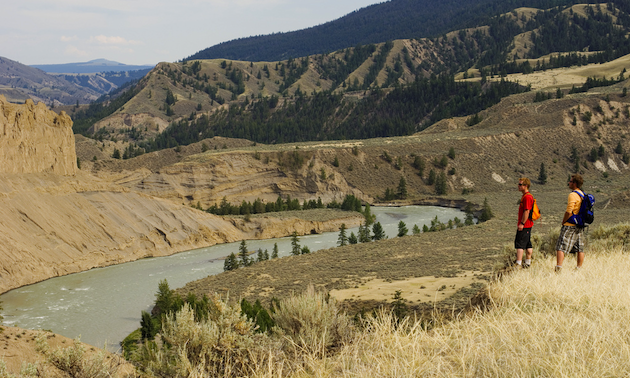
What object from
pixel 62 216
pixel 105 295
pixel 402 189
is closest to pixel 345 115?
pixel 402 189

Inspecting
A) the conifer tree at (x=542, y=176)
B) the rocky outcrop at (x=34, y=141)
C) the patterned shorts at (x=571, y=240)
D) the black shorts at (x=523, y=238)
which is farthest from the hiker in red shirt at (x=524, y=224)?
the conifer tree at (x=542, y=176)

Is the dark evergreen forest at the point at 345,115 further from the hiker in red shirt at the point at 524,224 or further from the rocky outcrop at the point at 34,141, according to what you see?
the hiker in red shirt at the point at 524,224

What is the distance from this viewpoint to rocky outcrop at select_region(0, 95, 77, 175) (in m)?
44.8

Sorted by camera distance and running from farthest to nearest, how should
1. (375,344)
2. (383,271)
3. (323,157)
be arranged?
(323,157)
(383,271)
(375,344)

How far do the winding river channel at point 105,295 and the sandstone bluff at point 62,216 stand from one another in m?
1.29

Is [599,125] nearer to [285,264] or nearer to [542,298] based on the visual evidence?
[285,264]

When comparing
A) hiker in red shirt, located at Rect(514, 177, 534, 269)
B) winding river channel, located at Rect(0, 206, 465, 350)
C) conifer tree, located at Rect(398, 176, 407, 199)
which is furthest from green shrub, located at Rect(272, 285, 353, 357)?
conifer tree, located at Rect(398, 176, 407, 199)

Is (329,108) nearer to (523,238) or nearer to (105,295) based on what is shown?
(105,295)

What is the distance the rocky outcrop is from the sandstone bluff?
76 mm

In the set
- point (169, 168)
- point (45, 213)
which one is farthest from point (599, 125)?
point (45, 213)

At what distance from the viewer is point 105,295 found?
36031 mm

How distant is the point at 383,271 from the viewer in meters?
33.1

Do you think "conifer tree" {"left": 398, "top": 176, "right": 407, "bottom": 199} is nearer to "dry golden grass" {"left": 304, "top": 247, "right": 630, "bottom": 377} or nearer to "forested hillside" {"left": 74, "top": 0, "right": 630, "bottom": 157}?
"forested hillside" {"left": 74, "top": 0, "right": 630, "bottom": 157}

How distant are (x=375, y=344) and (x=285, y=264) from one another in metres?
30.1
